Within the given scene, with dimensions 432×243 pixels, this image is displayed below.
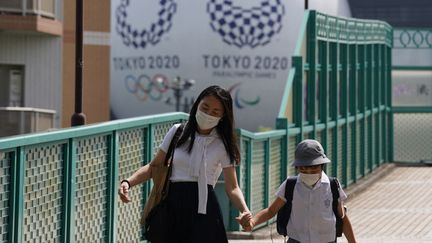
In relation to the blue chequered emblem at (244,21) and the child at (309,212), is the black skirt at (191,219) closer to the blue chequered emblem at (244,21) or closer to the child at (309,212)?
the child at (309,212)

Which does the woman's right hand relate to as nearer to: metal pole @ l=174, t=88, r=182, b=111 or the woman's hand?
the woman's hand

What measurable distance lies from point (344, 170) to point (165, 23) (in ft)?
66.5

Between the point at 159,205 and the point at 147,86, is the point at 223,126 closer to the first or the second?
the point at 159,205

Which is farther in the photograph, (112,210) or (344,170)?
(344,170)

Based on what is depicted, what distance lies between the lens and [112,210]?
10.7 metres

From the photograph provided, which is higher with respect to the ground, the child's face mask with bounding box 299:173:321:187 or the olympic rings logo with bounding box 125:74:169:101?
the olympic rings logo with bounding box 125:74:169:101

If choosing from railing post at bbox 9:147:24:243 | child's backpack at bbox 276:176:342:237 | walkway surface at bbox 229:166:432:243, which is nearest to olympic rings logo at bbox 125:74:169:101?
walkway surface at bbox 229:166:432:243

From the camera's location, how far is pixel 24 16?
3191 cm

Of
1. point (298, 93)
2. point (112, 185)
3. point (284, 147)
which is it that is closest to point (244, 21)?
point (298, 93)

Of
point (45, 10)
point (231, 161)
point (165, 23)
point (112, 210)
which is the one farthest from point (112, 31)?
point (231, 161)

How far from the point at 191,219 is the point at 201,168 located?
0.31 meters

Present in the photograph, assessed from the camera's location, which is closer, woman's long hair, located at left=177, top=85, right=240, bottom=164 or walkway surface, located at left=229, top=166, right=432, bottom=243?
woman's long hair, located at left=177, top=85, right=240, bottom=164

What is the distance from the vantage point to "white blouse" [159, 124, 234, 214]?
7.48m

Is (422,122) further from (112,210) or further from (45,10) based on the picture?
(112,210)
